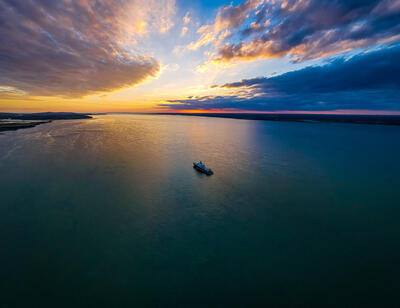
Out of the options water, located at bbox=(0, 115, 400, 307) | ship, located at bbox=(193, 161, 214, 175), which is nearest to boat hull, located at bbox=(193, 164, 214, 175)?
ship, located at bbox=(193, 161, 214, 175)

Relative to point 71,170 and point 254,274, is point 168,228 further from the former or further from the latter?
point 71,170

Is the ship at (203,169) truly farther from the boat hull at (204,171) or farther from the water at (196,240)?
the water at (196,240)

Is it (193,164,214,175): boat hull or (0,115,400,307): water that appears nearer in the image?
(0,115,400,307): water

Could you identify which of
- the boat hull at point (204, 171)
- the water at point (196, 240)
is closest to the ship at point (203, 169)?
the boat hull at point (204, 171)

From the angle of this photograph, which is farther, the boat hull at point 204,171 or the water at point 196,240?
the boat hull at point 204,171

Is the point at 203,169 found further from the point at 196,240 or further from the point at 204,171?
the point at 196,240

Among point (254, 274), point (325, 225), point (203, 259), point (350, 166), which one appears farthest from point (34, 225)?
point (350, 166)

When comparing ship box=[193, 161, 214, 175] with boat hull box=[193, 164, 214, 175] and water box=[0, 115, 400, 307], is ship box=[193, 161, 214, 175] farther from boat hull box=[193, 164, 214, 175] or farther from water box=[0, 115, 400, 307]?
water box=[0, 115, 400, 307]

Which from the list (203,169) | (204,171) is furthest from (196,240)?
(203,169)
